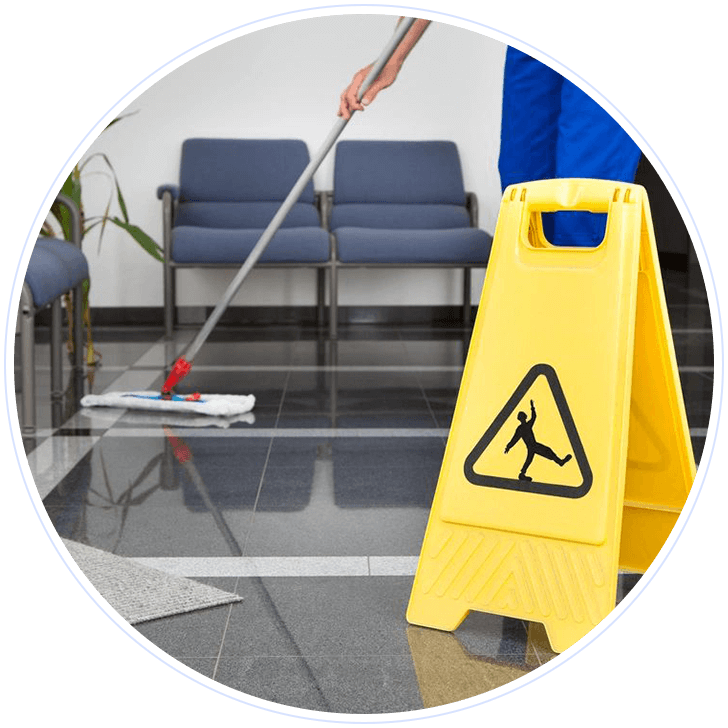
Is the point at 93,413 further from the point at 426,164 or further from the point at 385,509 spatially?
the point at 426,164

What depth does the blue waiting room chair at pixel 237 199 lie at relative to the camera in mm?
4578

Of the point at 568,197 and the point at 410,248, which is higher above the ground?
the point at 568,197

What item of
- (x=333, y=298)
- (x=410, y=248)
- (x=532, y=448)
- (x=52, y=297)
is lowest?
(x=333, y=298)

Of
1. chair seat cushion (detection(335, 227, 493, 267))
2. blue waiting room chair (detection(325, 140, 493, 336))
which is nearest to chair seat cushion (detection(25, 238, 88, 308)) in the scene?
chair seat cushion (detection(335, 227, 493, 267))

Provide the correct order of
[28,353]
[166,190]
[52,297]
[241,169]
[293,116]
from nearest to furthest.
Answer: [28,353]
[52,297]
[166,190]
[241,169]
[293,116]

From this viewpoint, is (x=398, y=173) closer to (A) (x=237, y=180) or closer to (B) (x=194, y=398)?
(A) (x=237, y=180)

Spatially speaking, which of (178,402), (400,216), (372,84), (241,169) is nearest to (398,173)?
(400,216)

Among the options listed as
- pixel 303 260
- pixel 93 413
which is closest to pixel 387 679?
pixel 93 413

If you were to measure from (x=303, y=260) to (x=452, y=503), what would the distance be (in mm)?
3147

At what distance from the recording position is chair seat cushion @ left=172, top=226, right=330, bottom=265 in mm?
4500

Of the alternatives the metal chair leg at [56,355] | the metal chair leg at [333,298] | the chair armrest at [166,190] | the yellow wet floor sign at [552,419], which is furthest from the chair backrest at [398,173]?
the yellow wet floor sign at [552,419]

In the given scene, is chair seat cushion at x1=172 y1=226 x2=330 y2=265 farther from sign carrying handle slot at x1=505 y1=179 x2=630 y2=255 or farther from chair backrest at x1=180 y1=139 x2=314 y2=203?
sign carrying handle slot at x1=505 y1=179 x2=630 y2=255

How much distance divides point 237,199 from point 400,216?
30.2 inches

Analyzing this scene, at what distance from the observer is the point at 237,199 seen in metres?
5.02
